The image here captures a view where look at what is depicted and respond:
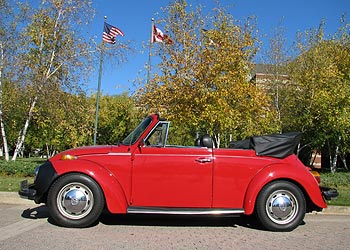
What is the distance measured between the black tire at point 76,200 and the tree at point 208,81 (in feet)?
29.4

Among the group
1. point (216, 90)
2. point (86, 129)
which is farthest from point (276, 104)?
point (86, 129)

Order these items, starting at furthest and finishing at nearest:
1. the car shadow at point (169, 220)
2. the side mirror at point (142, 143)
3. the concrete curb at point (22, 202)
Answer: the concrete curb at point (22, 202), the car shadow at point (169, 220), the side mirror at point (142, 143)

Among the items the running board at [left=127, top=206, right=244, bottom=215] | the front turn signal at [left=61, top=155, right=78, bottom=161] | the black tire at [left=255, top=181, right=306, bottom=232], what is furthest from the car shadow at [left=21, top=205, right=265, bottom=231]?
the front turn signal at [left=61, top=155, right=78, bottom=161]

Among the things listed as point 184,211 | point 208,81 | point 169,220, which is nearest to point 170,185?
point 184,211

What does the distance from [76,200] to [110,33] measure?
15.4 meters

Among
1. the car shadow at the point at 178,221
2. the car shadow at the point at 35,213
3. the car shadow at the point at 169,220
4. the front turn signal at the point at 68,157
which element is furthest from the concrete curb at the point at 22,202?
the front turn signal at the point at 68,157

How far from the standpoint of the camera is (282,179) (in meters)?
6.05

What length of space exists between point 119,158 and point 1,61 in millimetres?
12112

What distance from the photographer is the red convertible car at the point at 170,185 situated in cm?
583

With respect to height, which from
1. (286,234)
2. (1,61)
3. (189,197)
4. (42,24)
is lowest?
(286,234)

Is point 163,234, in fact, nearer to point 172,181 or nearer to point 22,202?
point 172,181

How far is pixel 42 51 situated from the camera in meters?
16.7

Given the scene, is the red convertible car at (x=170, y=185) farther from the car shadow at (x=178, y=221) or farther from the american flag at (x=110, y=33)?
the american flag at (x=110, y=33)

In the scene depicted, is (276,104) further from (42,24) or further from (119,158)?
(119,158)
